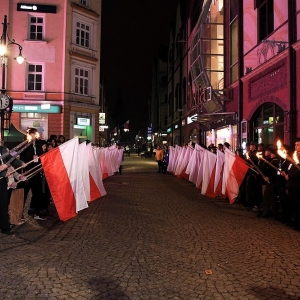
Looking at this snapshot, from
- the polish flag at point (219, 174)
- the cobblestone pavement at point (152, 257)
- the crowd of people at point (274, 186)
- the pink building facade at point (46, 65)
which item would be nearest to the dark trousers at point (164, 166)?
the pink building facade at point (46, 65)

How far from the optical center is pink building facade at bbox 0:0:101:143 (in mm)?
26125

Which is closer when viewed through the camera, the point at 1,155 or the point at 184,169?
the point at 1,155

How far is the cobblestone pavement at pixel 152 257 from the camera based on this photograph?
170 inches

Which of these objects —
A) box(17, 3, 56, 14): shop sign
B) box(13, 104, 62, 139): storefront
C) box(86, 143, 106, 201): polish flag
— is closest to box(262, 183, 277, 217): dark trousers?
box(86, 143, 106, 201): polish flag

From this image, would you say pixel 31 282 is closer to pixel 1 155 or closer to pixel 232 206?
pixel 1 155

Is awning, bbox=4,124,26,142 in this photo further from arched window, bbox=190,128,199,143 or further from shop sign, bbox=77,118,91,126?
arched window, bbox=190,128,199,143

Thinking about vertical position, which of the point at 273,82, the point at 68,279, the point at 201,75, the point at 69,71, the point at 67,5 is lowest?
the point at 68,279

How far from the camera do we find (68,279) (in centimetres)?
465

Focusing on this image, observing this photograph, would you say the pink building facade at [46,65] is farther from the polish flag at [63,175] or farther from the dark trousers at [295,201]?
the dark trousers at [295,201]

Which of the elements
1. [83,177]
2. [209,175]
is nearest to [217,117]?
[209,175]

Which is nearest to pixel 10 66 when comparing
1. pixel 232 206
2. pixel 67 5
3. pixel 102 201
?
pixel 67 5

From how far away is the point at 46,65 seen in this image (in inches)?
1054

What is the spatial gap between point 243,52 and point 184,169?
645cm

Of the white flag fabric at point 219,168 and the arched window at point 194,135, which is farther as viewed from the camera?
the arched window at point 194,135
